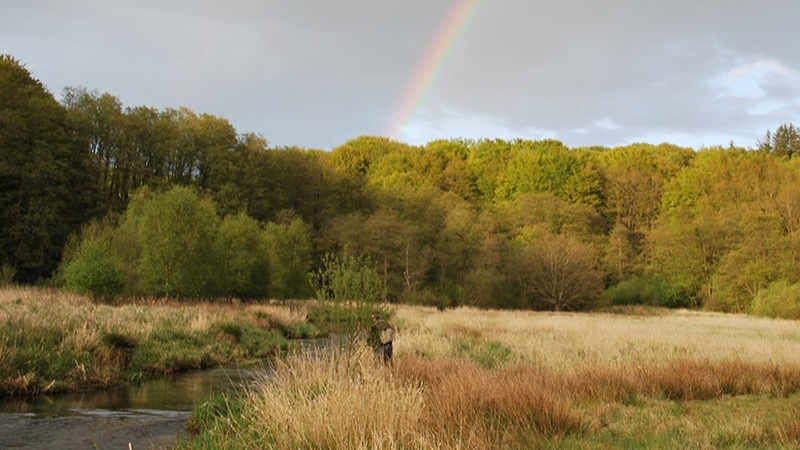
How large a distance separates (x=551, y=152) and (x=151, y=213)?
6328 centimetres

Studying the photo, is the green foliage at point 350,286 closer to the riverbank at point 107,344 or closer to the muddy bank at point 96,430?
the riverbank at point 107,344

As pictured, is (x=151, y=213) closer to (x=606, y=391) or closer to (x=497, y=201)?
(x=606, y=391)

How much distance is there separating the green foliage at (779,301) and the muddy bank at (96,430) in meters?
54.7

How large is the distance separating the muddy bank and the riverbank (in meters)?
2.64

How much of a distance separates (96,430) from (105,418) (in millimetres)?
1058

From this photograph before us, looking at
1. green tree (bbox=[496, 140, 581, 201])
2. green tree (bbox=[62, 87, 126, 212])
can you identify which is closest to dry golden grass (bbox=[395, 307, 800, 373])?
green tree (bbox=[62, 87, 126, 212])

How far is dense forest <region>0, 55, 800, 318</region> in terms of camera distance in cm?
4384

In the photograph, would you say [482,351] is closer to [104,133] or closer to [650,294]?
[104,133]

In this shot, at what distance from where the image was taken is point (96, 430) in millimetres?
12398

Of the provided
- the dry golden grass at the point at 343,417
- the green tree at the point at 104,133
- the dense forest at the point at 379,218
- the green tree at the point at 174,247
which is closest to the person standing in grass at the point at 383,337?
the dry golden grass at the point at 343,417

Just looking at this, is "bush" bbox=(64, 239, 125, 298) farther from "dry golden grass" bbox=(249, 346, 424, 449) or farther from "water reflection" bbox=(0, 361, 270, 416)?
"dry golden grass" bbox=(249, 346, 424, 449)

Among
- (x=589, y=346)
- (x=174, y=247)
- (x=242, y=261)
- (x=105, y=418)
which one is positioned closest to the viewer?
(x=105, y=418)

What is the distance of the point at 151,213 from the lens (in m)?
39.2

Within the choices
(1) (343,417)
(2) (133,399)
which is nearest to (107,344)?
(2) (133,399)
